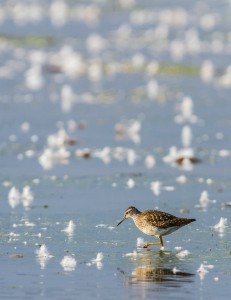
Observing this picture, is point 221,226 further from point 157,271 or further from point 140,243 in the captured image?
point 157,271

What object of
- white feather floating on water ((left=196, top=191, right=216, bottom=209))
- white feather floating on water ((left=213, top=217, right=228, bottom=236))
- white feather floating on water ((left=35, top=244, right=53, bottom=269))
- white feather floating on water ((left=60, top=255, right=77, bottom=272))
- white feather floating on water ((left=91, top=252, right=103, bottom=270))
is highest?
white feather floating on water ((left=196, top=191, right=216, bottom=209))

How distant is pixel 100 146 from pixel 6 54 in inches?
675

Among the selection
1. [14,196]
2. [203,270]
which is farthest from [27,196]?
[203,270]

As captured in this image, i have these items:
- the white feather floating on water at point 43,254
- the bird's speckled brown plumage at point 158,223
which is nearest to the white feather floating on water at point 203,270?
the bird's speckled brown plumage at point 158,223

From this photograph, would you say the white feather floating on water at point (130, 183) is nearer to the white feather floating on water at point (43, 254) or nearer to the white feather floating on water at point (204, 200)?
the white feather floating on water at point (204, 200)

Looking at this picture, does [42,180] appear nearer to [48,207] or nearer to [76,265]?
[48,207]

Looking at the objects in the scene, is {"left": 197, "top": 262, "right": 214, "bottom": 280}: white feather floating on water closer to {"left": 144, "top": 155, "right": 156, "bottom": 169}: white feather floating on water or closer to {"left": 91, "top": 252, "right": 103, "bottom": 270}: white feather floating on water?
{"left": 91, "top": 252, "right": 103, "bottom": 270}: white feather floating on water

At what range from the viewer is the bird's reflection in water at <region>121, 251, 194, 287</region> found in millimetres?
13664

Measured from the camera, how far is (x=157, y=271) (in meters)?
14.2

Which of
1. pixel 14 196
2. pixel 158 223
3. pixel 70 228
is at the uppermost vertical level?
pixel 14 196

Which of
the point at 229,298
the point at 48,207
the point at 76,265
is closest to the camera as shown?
the point at 229,298

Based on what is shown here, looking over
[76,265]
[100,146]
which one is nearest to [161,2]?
[100,146]

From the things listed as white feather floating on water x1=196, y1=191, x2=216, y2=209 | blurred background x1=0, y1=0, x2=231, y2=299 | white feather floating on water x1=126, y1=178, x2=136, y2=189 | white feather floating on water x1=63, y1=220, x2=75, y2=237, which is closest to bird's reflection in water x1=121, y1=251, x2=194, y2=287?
blurred background x1=0, y1=0, x2=231, y2=299

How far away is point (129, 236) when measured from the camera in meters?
16.4
